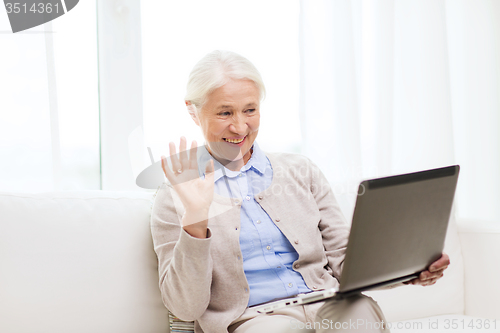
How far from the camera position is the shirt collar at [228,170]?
1.28 metres

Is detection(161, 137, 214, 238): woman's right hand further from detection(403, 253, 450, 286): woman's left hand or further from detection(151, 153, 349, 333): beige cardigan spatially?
detection(403, 253, 450, 286): woman's left hand

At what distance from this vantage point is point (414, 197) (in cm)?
86

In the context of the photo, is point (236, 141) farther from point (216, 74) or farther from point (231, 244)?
point (231, 244)

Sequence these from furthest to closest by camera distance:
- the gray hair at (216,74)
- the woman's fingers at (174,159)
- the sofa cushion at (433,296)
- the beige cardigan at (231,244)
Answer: the sofa cushion at (433,296) → the gray hair at (216,74) → the beige cardigan at (231,244) → the woman's fingers at (174,159)

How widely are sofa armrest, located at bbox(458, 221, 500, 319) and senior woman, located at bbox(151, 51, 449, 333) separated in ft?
1.94

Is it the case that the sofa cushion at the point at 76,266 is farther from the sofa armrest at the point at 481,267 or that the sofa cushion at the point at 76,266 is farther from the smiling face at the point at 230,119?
the sofa armrest at the point at 481,267

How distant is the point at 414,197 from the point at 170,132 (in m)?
1.15

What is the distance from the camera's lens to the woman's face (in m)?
1.24

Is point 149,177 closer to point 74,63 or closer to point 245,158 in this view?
point 245,158

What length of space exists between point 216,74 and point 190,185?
426 millimetres

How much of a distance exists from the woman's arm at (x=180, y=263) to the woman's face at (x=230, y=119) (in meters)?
0.21

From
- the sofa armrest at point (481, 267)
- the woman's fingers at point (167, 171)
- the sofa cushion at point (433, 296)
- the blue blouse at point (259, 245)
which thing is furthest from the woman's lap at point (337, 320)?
the sofa armrest at point (481, 267)

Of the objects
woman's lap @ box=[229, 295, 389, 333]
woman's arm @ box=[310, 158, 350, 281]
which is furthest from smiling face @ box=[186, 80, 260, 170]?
Answer: woman's lap @ box=[229, 295, 389, 333]

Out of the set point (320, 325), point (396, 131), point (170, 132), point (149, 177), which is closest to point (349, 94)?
point (396, 131)
